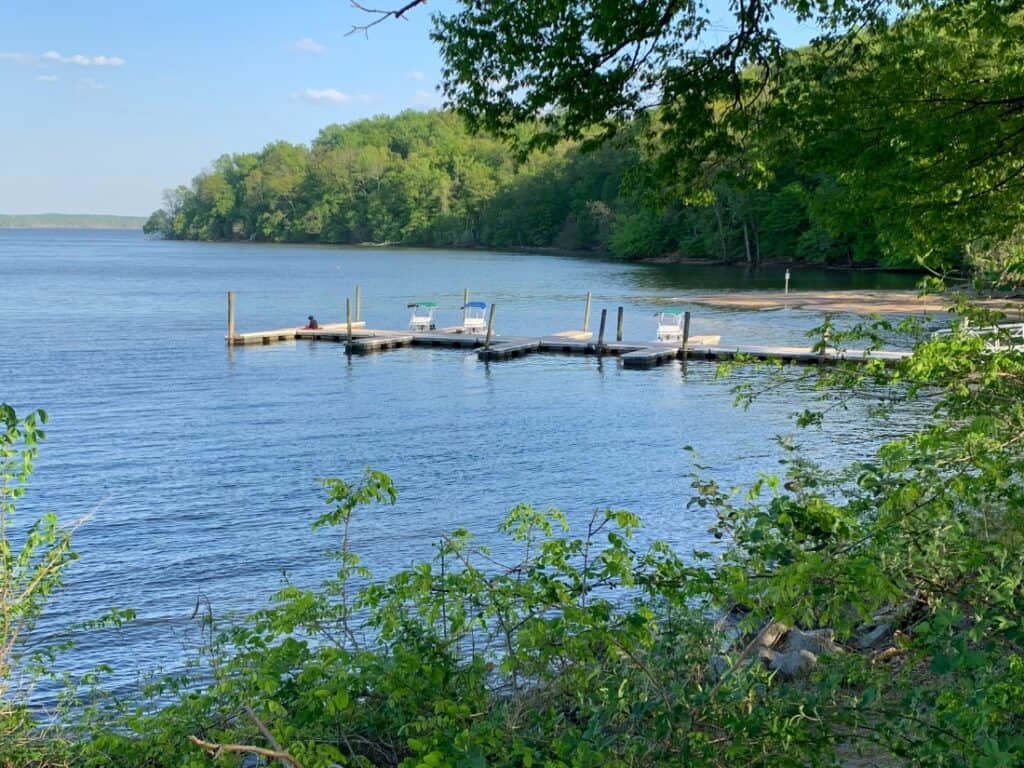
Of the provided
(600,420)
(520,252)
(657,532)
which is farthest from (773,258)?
(657,532)

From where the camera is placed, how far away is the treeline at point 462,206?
85.2m

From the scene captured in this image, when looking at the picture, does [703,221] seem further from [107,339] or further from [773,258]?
[107,339]

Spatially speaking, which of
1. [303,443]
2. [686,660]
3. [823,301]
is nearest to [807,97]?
[686,660]

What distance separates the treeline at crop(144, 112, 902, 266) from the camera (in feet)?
280

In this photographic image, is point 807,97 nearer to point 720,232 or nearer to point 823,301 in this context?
point 823,301

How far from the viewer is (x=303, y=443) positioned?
21.8 meters

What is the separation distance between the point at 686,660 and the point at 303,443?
56.2ft

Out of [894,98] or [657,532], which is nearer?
[894,98]

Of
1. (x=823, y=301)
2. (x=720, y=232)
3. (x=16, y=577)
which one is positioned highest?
(x=720, y=232)

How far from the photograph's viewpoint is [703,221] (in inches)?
3605

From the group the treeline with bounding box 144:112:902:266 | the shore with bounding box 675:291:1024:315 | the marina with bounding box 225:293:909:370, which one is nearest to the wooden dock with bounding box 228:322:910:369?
the marina with bounding box 225:293:909:370

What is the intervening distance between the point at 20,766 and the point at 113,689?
3.96 metres

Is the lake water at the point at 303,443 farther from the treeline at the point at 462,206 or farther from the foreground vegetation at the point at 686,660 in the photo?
the treeline at the point at 462,206

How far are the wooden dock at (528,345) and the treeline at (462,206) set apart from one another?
24.4 metres
